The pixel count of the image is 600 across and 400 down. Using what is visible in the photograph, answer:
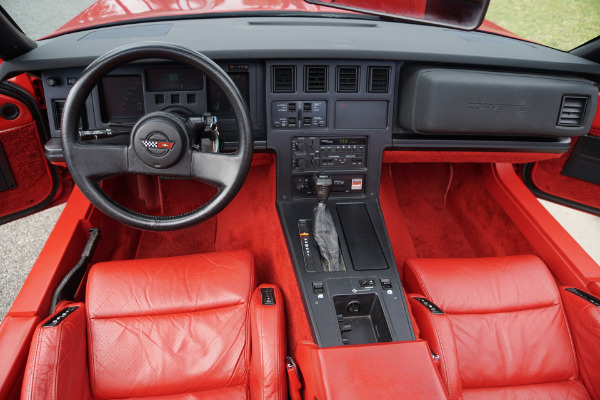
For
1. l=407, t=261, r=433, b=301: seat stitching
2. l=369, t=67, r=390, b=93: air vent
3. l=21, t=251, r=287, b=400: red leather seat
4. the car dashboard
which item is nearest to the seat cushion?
l=21, t=251, r=287, b=400: red leather seat

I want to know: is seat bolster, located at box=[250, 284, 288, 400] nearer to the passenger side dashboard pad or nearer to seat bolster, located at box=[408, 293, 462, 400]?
seat bolster, located at box=[408, 293, 462, 400]

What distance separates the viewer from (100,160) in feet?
4.09

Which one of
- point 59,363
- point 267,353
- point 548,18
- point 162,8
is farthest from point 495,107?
point 548,18

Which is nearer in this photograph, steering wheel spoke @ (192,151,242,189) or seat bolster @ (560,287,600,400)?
steering wheel spoke @ (192,151,242,189)

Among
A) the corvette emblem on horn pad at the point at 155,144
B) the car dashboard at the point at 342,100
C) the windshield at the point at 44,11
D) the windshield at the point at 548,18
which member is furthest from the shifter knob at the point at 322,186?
the windshield at the point at 44,11

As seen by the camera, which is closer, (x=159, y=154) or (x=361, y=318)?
(x=159, y=154)

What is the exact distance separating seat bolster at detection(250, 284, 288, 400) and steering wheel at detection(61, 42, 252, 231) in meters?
0.42

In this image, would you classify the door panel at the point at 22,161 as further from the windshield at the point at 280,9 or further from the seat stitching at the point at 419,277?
the seat stitching at the point at 419,277

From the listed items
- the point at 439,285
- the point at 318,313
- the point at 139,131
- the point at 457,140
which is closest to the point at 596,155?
the point at 457,140

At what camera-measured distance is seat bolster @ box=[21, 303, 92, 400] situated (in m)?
1.14

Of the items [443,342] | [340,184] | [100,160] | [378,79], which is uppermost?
[378,79]

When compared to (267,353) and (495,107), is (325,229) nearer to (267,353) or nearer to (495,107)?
(267,353)

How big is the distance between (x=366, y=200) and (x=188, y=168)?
897 mm

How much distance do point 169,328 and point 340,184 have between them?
926mm
